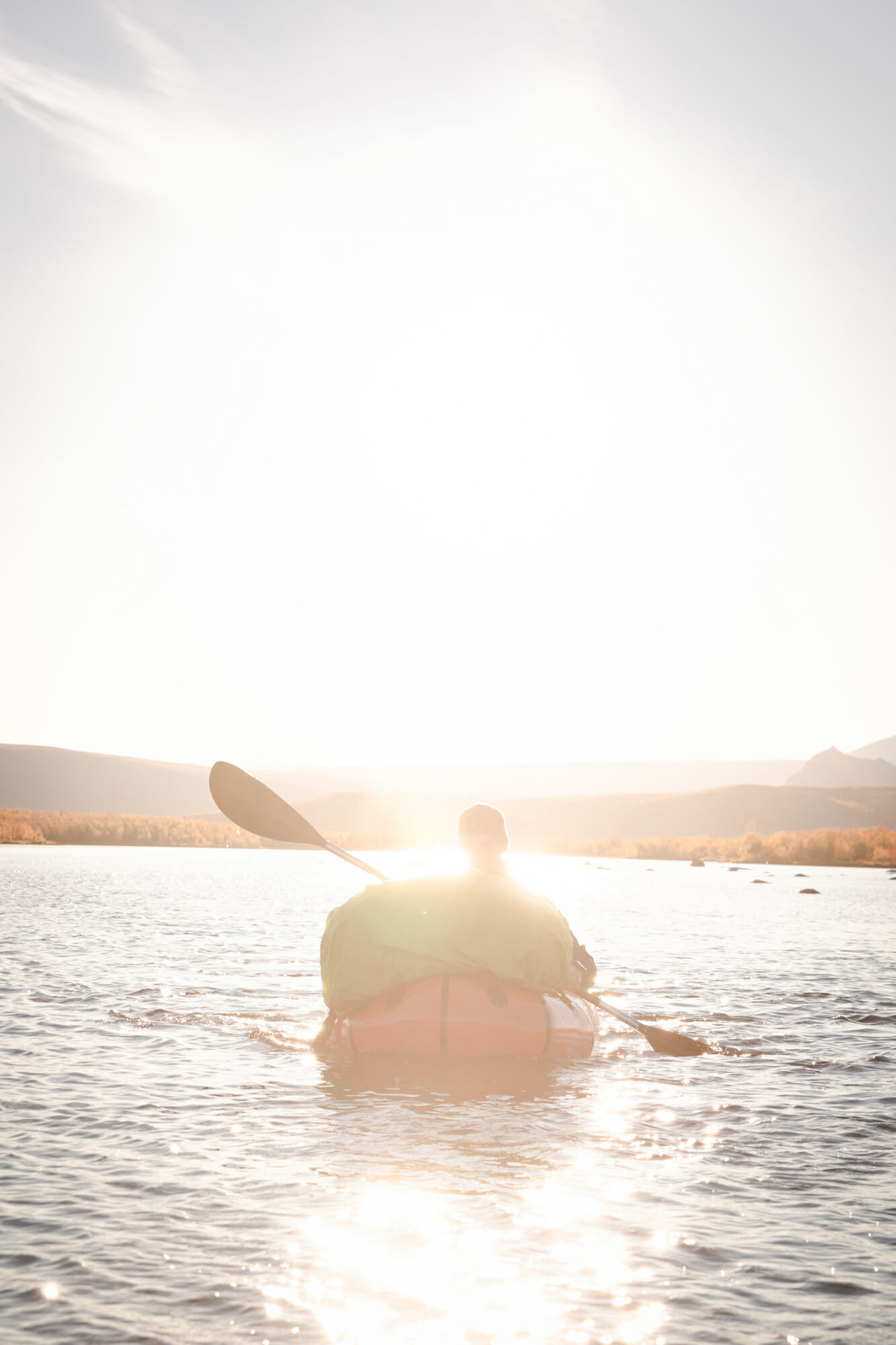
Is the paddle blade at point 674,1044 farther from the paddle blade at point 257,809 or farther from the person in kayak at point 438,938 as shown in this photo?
the paddle blade at point 257,809

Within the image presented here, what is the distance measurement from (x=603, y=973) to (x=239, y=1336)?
13459 mm

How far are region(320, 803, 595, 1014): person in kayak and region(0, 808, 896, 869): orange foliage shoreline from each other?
152ft

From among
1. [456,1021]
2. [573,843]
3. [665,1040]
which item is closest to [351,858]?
[456,1021]

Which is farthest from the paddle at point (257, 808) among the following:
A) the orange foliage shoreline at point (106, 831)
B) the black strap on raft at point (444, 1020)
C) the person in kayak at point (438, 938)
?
the orange foliage shoreline at point (106, 831)

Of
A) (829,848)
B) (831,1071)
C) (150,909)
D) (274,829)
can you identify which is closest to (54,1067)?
(274,829)

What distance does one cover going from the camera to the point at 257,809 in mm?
13719

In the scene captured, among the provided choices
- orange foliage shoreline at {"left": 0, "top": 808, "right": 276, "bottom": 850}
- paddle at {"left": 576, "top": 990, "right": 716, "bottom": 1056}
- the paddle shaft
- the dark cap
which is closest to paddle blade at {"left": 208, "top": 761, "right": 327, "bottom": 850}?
the paddle shaft

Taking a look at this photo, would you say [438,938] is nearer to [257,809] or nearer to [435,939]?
[435,939]

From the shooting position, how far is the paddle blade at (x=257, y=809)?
13.7 m

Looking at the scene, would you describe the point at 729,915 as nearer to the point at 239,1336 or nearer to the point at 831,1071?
the point at 831,1071

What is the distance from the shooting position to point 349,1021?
10102mm

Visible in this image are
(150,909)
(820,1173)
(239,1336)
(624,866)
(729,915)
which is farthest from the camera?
(624,866)

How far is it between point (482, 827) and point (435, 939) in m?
1.66

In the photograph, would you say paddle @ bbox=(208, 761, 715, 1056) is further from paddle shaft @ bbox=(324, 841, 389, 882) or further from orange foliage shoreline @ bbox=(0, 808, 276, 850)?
orange foliage shoreline @ bbox=(0, 808, 276, 850)
